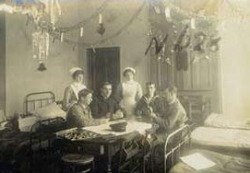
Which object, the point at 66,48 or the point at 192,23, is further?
the point at 66,48

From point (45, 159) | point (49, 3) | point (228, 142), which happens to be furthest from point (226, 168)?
point (49, 3)

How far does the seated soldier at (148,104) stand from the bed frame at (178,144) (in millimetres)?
219

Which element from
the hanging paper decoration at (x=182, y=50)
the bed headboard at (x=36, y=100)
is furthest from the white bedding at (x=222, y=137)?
the bed headboard at (x=36, y=100)

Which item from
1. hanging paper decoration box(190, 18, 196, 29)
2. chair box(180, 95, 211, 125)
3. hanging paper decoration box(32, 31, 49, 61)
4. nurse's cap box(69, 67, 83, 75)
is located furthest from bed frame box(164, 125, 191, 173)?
hanging paper decoration box(32, 31, 49, 61)

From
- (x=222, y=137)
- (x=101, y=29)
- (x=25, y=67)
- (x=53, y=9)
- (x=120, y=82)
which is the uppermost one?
(x=53, y=9)

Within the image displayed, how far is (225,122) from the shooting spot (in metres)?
2.45

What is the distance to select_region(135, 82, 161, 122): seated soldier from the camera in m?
2.43

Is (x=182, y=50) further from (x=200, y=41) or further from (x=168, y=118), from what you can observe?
(x=168, y=118)

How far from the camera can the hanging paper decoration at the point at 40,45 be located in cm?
248

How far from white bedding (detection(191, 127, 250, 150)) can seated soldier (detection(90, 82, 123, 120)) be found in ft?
1.80

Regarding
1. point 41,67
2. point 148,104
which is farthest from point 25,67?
point 148,104

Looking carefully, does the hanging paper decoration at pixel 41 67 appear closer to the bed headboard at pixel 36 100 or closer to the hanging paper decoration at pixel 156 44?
the bed headboard at pixel 36 100

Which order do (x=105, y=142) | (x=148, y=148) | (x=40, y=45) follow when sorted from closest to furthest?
(x=105, y=142) → (x=148, y=148) → (x=40, y=45)

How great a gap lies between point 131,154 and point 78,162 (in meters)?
0.36
